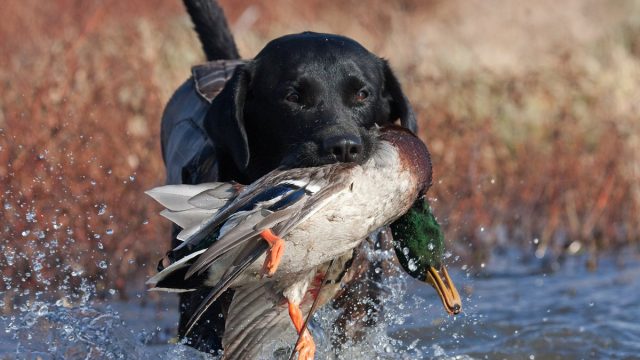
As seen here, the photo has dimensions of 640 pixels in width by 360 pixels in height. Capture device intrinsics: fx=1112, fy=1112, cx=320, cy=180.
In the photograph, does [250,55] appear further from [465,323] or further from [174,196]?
[174,196]

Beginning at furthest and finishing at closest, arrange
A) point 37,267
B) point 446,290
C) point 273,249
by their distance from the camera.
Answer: point 37,267 → point 446,290 → point 273,249

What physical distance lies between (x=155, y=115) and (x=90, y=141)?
0.74 meters

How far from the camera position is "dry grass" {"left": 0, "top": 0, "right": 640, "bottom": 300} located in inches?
236

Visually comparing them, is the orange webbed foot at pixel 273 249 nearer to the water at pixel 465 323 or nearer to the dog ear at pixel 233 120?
the dog ear at pixel 233 120

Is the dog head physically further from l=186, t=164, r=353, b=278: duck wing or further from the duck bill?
l=186, t=164, r=353, b=278: duck wing

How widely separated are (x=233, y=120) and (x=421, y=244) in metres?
0.94

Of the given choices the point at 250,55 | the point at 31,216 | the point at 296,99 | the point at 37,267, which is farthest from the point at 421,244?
the point at 250,55

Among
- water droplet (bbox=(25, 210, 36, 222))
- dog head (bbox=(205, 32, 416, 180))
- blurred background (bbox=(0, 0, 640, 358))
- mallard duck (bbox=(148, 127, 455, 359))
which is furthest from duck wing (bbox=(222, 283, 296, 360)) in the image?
water droplet (bbox=(25, 210, 36, 222))

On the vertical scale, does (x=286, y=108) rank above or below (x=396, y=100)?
above

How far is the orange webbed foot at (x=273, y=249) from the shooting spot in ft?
9.66

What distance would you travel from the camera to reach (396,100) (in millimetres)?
Result: 4305

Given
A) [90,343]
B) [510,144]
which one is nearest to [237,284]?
[90,343]

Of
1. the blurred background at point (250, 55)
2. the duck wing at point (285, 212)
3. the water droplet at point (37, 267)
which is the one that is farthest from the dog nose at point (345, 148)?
the water droplet at point (37, 267)

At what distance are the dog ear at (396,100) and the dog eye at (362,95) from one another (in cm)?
25
